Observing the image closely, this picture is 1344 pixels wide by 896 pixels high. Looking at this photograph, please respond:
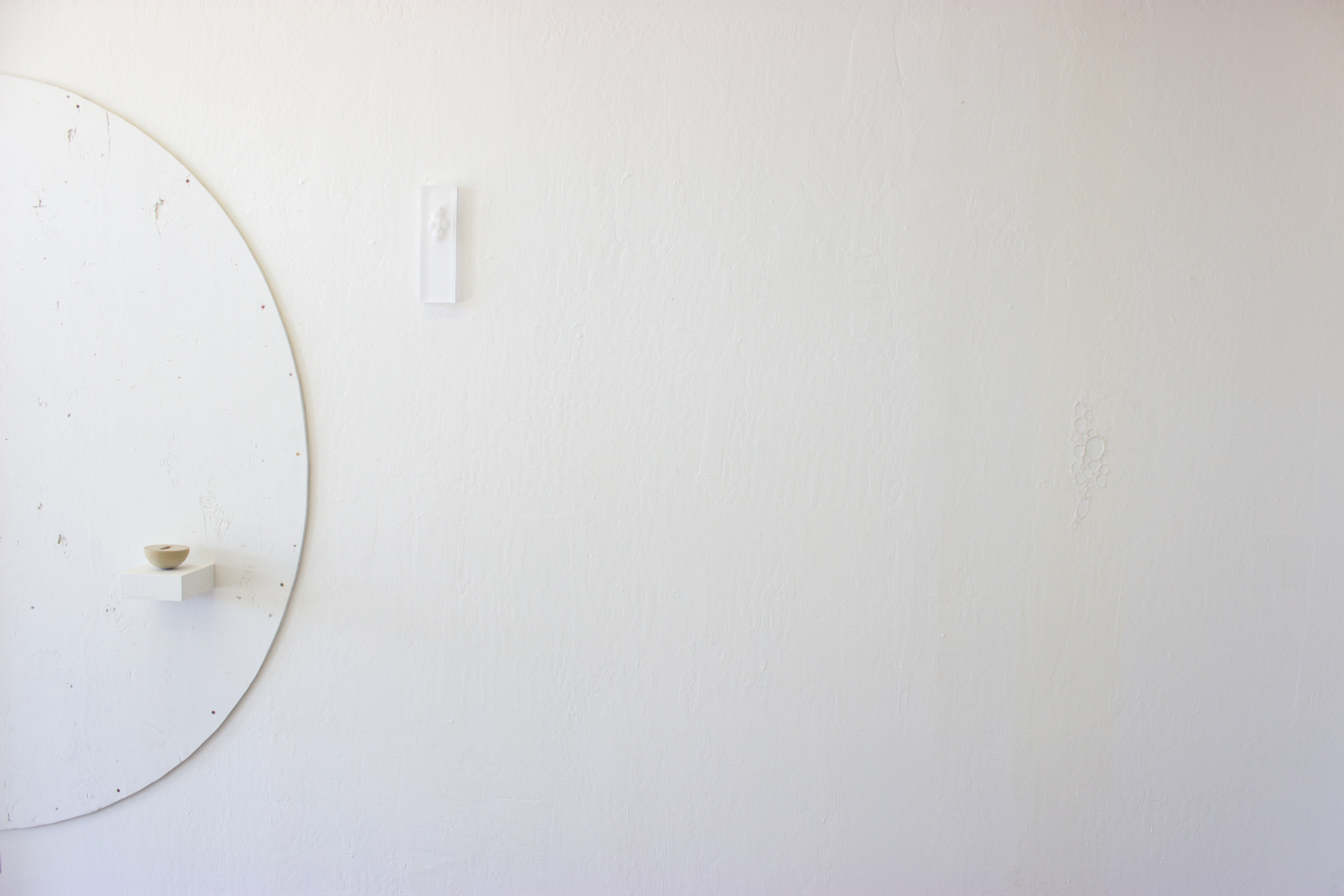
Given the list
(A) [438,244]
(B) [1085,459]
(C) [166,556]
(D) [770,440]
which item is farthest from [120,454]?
(B) [1085,459]

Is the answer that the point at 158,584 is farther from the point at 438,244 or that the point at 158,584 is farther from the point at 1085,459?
the point at 1085,459

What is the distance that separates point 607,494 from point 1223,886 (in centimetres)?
150

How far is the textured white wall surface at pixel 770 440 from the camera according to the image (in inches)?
51.1

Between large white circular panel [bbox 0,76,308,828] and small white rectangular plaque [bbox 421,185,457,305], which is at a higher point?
small white rectangular plaque [bbox 421,185,457,305]

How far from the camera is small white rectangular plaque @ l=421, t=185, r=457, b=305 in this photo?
4.24ft

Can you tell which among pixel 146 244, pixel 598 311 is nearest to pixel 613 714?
pixel 598 311

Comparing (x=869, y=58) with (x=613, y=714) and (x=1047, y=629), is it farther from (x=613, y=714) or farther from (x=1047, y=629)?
(x=613, y=714)

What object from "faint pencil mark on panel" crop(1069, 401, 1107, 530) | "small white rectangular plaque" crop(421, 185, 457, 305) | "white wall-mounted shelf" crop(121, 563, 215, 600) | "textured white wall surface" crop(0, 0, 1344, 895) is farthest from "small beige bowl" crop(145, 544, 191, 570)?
"faint pencil mark on panel" crop(1069, 401, 1107, 530)

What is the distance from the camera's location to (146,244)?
1.32 meters

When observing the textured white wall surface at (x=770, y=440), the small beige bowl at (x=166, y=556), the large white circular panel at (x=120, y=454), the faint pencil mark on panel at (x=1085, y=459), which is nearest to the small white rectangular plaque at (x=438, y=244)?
the textured white wall surface at (x=770, y=440)

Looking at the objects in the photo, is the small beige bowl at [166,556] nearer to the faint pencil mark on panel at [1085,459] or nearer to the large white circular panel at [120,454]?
the large white circular panel at [120,454]

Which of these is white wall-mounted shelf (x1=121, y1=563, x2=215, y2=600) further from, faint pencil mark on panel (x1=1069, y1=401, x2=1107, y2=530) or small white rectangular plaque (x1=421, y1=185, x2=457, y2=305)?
faint pencil mark on panel (x1=1069, y1=401, x2=1107, y2=530)

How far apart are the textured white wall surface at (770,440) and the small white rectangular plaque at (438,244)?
0.03 m

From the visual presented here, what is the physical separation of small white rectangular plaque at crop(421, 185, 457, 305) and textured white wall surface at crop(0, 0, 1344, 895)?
0.03m
